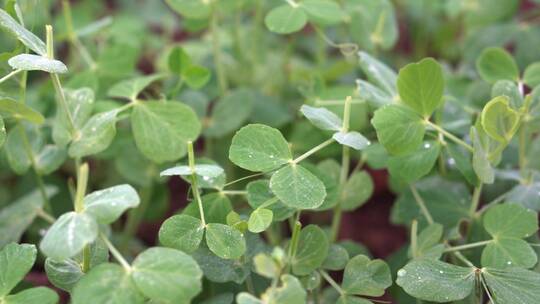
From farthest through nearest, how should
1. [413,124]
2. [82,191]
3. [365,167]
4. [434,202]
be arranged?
1. [365,167]
2. [434,202]
3. [413,124]
4. [82,191]

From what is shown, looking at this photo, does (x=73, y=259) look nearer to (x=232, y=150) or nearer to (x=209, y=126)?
(x=232, y=150)

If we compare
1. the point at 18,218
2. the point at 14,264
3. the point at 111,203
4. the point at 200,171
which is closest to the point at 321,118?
the point at 200,171

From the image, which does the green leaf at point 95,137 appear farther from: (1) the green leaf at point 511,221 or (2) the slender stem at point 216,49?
(1) the green leaf at point 511,221

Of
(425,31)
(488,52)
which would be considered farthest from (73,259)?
(425,31)

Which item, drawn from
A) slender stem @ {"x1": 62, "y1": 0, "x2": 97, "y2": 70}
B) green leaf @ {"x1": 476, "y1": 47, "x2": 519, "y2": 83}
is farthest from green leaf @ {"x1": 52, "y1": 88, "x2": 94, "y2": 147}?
green leaf @ {"x1": 476, "y1": 47, "x2": 519, "y2": 83}

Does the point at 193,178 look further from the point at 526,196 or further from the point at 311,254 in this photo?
the point at 526,196

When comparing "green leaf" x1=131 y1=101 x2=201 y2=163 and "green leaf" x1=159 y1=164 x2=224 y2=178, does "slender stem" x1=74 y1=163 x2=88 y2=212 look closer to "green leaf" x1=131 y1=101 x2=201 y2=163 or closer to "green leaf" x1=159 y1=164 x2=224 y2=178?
"green leaf" x1=159 y1=164 x2=224 y2=178
